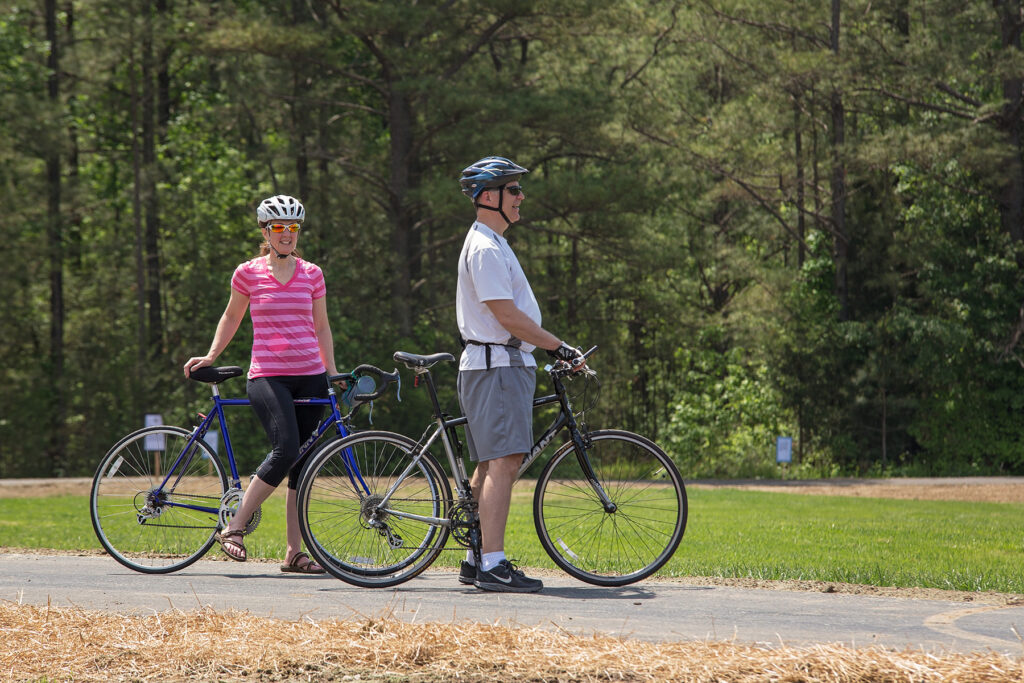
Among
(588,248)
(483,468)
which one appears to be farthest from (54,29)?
(483,468)

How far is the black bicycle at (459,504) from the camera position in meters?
5.76

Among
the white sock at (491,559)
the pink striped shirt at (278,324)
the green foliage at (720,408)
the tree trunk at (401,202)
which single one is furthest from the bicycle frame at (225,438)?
the green foliage at (720,408)

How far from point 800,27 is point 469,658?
2413cm

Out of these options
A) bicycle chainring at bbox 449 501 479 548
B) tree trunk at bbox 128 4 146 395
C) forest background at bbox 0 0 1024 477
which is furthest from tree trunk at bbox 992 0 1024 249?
bicycle chainring at bbox 449 501 479 548

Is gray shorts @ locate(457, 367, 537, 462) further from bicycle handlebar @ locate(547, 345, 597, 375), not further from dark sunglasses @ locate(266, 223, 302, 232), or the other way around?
dark sunglasses @ locate(266, 223, 302, 232)

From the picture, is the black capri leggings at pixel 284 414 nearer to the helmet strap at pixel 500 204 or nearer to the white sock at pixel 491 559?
the white sock at pixel 491 559

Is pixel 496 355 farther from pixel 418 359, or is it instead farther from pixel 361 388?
pixel 361 388

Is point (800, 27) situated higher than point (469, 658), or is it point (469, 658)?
point (800, 27)

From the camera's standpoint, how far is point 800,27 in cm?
2567

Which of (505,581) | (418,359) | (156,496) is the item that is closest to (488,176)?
(418,359)

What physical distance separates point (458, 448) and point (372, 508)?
540mm

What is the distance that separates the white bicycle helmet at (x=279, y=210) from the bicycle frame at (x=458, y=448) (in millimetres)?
1238

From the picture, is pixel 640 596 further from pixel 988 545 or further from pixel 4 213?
pixel 4 213

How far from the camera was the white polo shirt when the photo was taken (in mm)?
5512
